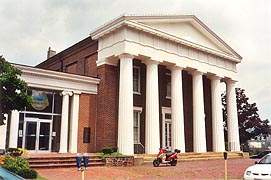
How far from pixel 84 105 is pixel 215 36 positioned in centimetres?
1412

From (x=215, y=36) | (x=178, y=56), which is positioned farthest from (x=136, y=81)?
(x=215, y=36)

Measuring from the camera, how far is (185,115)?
29469 millimetres

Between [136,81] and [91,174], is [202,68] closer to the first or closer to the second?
[136,81]

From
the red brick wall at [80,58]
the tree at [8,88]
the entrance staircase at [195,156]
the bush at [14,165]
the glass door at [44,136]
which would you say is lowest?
the entrance staircase at [195,156]

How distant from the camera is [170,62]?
25219mm

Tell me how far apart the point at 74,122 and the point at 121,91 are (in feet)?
14.0

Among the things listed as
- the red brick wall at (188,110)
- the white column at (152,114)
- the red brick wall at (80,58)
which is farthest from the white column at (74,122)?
the red brick wall at (188,110)

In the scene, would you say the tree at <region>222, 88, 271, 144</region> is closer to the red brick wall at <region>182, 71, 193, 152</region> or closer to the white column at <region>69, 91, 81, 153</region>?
the red brick wall at <region>182, 71, 193, 152</region>

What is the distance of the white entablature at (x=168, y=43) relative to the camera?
22922 mm

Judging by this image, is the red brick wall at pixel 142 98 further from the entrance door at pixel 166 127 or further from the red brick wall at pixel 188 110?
the red brick wall at pixel 188 110

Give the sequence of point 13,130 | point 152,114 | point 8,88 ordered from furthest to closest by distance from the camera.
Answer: point 152,114 < point 13,130 < point 8,88

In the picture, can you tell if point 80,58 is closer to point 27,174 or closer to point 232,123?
point 232,123

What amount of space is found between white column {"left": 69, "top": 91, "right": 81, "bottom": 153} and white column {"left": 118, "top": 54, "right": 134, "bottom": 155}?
140 inches

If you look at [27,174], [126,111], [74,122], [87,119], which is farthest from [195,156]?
[27,174]
